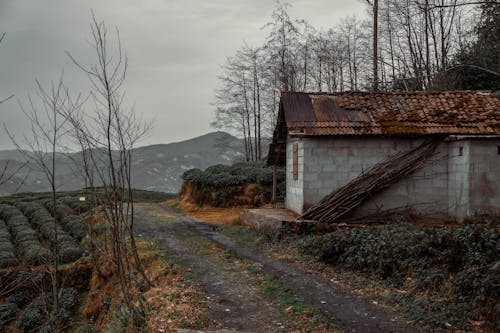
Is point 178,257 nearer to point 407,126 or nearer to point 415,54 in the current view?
point 407,126

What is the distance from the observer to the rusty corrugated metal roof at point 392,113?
39.8ft

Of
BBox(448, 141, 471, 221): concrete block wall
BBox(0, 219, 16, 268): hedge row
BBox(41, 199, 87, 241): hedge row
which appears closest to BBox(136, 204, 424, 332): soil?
BBox(0, 219, 16, 268): hedge row

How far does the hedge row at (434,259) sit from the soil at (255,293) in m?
0.80

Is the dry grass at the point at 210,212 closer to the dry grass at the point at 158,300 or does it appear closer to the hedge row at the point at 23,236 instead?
the dry grass at the point at 158,300

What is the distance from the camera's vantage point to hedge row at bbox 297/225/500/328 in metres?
5.51

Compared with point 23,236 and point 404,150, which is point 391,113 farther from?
point 23,236

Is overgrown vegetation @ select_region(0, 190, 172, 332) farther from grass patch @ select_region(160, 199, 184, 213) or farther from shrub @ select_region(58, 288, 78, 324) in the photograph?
grass patch @ select_region(160, 199, 184, 213)

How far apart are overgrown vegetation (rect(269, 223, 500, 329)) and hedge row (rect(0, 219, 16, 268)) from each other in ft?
31.1

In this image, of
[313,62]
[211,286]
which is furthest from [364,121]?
[313,62]

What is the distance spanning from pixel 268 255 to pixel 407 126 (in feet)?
19.8

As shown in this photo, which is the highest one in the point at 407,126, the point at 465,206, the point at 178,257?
the point at 407,126

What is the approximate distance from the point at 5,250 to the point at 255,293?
34.9 ft

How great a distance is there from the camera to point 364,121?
1253 cm

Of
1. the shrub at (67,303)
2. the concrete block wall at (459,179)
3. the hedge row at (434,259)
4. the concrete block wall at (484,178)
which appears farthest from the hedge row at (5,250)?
the concrete block wall at (484,178)
